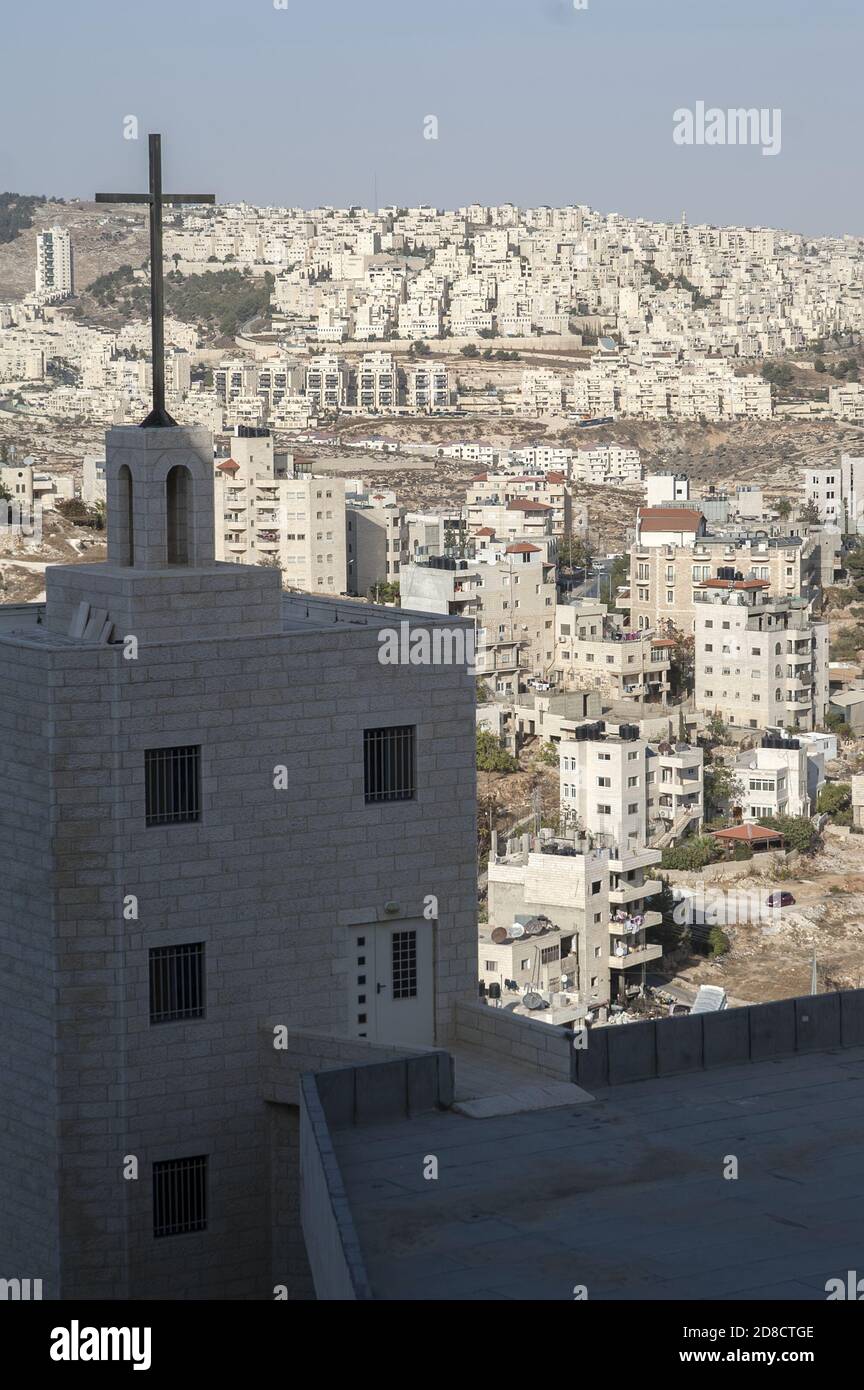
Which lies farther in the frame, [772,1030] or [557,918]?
[557,918]

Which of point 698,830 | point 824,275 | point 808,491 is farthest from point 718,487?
point 824,275

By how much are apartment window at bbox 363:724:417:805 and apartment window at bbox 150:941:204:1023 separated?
2.93 feet

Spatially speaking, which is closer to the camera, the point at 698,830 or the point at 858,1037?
the point at 858,1037

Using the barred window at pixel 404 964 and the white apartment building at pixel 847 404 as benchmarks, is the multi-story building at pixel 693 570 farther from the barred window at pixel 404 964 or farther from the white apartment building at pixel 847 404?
the white apartment building at pixel 847 404

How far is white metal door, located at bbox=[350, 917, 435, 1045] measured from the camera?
26.8 ft

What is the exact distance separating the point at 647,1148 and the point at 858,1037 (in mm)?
1384

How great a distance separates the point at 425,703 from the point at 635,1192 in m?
2.49

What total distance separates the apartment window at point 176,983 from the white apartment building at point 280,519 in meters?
38.8

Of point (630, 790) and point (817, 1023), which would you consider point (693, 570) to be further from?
point (817, 1023)

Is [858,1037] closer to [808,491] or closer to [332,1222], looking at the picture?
[332,1222]

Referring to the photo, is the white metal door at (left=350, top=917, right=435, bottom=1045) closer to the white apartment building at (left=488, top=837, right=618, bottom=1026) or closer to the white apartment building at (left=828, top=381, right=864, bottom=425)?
the white apartment building at (left=488, top=837, right=618, bottom=1026)

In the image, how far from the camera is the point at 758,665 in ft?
129

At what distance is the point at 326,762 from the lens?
26.2 feet

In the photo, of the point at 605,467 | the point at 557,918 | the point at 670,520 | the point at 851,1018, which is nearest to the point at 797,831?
the point at 557,918
